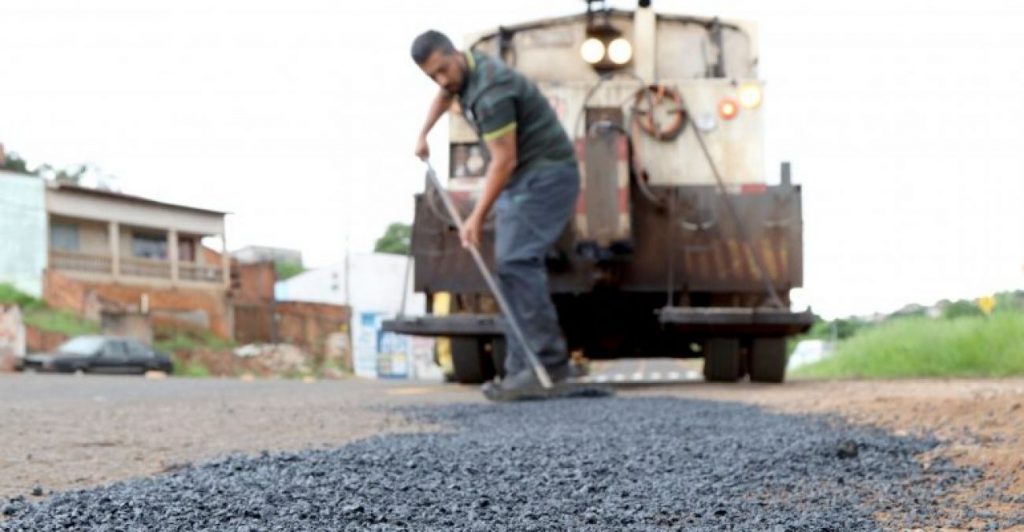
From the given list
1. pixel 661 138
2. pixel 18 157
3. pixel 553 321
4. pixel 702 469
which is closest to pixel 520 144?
pixel 553 321

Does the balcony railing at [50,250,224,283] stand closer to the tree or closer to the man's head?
the tree

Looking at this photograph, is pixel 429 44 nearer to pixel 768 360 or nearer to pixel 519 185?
pixel 519 185

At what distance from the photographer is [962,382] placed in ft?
24.6

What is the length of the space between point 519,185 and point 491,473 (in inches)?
141

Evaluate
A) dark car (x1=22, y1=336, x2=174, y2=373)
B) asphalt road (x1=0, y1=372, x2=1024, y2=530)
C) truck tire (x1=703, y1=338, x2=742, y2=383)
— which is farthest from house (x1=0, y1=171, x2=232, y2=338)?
asphalt road (x1=0, y1=372, x2=1024, y2=530)

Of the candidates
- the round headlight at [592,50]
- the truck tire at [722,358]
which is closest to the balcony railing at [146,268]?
the round headlight at [592,50]

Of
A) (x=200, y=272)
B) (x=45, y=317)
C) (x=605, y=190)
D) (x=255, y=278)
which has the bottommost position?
(x=45, y=317)

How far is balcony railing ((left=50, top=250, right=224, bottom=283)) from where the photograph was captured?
93.6ft

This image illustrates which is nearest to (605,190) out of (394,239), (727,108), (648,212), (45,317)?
(648,212)

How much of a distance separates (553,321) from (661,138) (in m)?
2.42

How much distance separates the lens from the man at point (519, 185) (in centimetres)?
562

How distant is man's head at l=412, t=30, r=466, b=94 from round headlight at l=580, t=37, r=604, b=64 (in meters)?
2.49

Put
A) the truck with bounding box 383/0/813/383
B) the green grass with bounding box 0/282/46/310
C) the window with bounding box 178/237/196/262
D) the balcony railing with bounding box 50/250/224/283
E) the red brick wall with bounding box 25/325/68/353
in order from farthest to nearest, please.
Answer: the window with bounding box 178/237/196/262
the balcony railing with bounding box 50/250/224/283
the green grass with bounding box 0/282/46/310
the red brick wall with bounding box 25/325/68/353
the truck with bounding box 383/0/813/383

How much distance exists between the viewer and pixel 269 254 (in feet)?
176
